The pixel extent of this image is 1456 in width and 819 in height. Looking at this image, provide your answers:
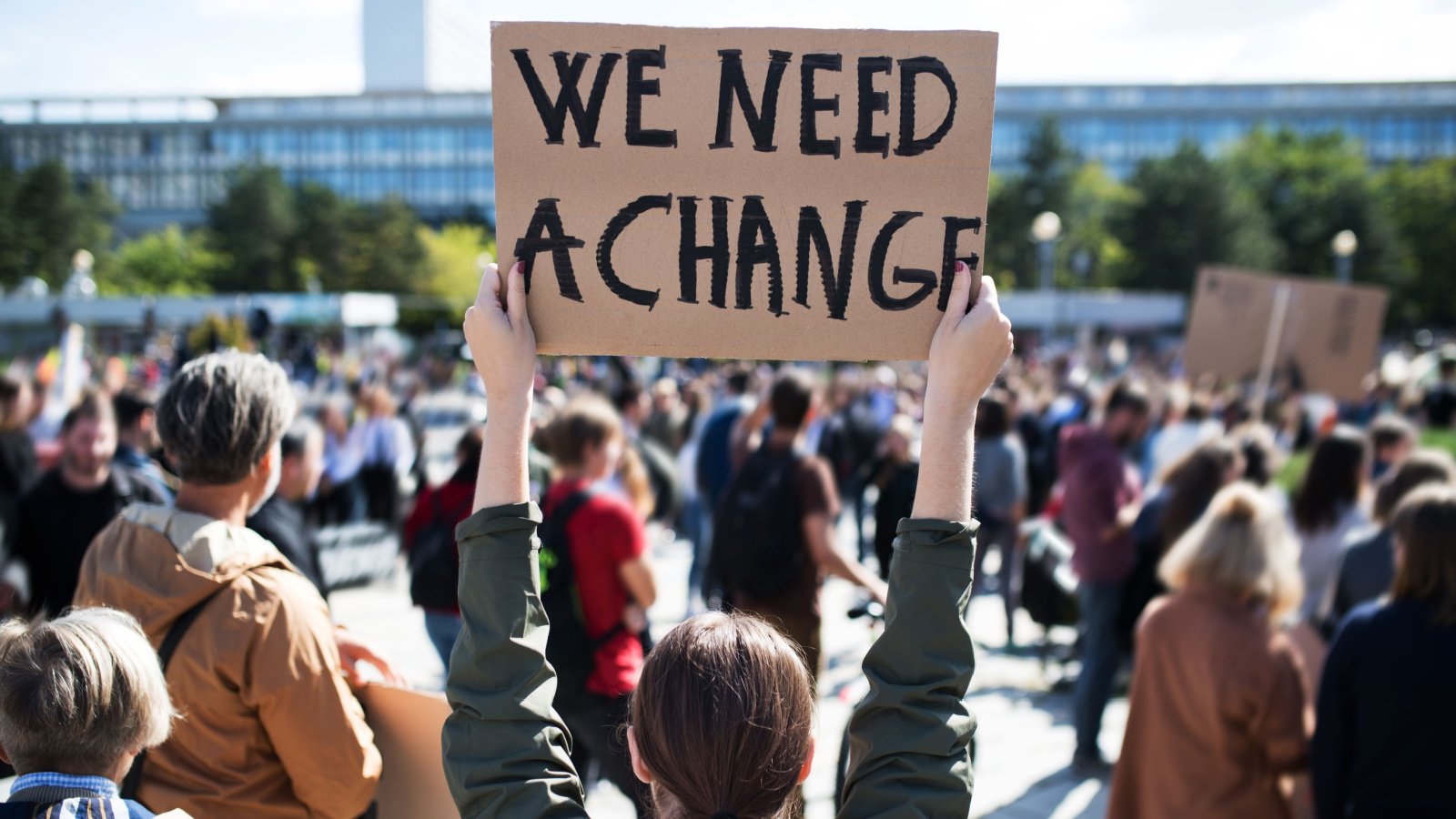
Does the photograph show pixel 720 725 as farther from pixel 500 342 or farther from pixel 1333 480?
pixel 1333 480

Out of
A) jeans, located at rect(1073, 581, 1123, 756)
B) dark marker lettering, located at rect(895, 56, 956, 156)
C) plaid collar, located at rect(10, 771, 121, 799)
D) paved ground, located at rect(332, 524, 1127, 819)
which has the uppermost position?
dark marker lettering, located at rect(895, 56, 956, 156)

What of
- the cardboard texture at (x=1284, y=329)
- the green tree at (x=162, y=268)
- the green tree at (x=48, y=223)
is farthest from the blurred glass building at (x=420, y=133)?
the cardboard texture at (x=1284, y=329)

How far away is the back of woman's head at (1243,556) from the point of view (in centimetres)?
327

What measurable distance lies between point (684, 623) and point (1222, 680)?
7.74 ft

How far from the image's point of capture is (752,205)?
1.73 metres

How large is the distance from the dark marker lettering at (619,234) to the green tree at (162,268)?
7987 centimetres

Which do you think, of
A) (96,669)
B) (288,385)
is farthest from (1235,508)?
(96,669)

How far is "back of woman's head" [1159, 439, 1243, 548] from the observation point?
4.89m

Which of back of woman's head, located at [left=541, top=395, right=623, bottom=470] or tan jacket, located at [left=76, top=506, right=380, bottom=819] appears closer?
tan jacket, located at [left=76, top=506, right=380, bottom=819]

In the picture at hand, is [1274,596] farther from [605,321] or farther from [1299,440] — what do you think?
[1299,440]

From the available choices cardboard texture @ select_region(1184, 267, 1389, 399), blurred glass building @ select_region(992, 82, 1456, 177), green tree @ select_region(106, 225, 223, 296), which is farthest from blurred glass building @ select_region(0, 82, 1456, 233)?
cardboard texture @ select_region(1184, 267, 1389, 399)

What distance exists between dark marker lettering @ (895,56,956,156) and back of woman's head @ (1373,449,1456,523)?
3.08 metres

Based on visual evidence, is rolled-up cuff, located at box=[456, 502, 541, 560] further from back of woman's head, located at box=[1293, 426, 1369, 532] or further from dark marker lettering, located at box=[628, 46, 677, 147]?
back of woman's head, located at box=[1293, 426, 1369, 532]

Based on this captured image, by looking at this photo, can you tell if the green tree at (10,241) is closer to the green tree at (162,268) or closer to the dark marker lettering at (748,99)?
the green tree at (162,268)
